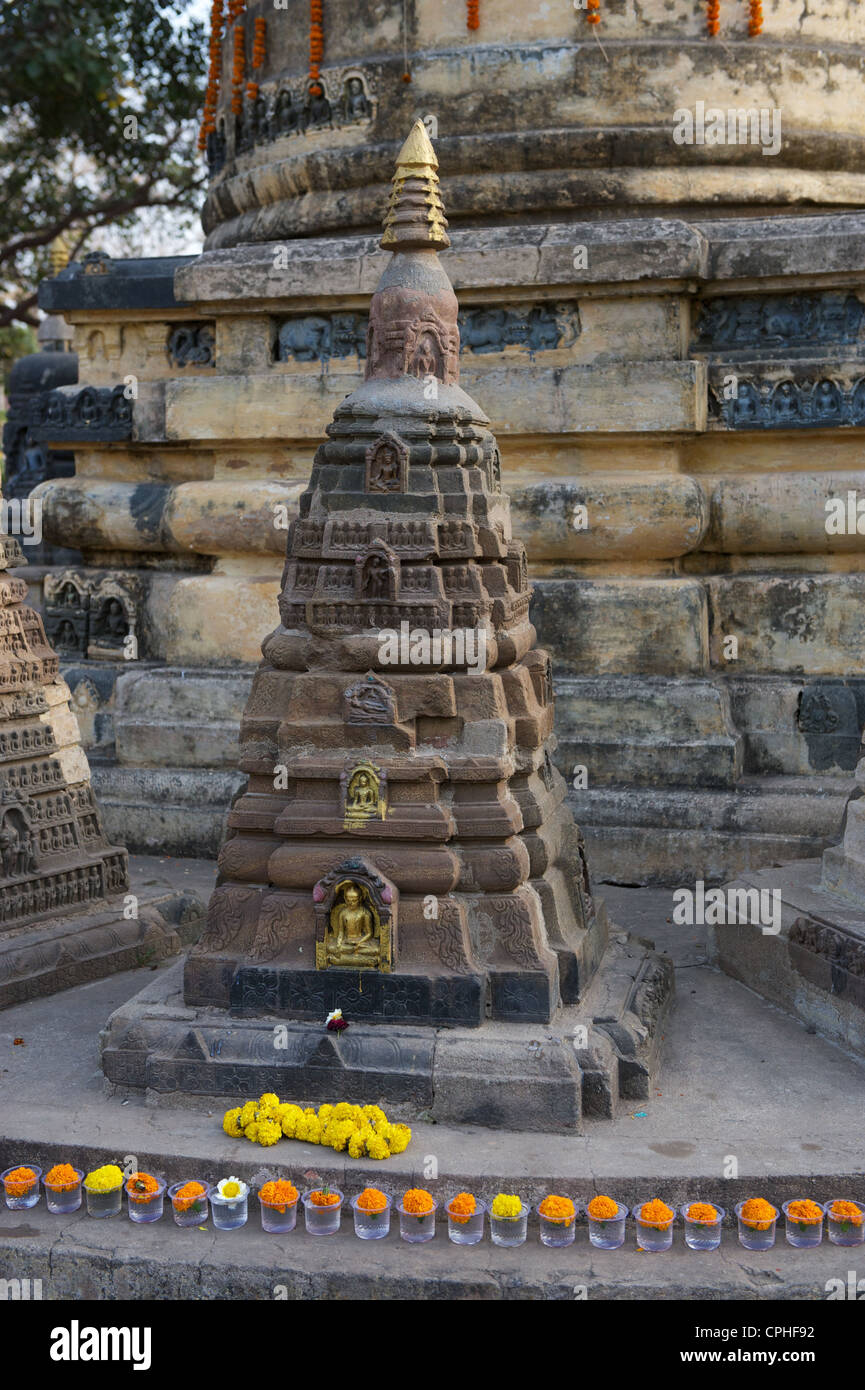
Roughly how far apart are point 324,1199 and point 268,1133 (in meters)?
0.48

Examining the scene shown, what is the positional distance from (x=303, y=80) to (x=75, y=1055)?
307 inches

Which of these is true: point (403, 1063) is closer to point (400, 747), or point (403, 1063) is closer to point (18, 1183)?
point (400, 747)

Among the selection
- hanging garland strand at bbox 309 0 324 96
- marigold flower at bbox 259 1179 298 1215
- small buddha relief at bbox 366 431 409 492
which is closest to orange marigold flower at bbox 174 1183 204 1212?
marigold flower at bbox 259 1179 298 1215

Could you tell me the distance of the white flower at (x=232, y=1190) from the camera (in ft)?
19.2

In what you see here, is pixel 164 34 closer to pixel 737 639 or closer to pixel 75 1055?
pixel 737 639

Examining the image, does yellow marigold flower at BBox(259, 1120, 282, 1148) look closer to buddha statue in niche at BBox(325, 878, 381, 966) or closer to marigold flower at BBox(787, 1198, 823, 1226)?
buddha statue in niche at BBox(325, 878, 381, 966)

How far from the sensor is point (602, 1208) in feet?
18.7

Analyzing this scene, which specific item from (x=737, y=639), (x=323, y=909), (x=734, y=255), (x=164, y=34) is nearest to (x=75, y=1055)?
(x=323, y=909)

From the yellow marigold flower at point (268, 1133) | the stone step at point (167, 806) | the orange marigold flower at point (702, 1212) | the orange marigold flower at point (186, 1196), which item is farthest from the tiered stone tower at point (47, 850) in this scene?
the orange marigold flower at point (702, 1212)

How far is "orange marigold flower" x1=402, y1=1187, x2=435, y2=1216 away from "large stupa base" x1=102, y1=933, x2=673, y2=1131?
2.35 ft

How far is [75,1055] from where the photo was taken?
287 inches

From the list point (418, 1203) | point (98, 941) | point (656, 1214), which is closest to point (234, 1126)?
point (418, 1203)

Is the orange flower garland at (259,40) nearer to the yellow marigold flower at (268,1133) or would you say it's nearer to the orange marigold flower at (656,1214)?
the yellow marigold flower at (268,1133)

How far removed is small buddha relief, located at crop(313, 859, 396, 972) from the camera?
6.71 metres
